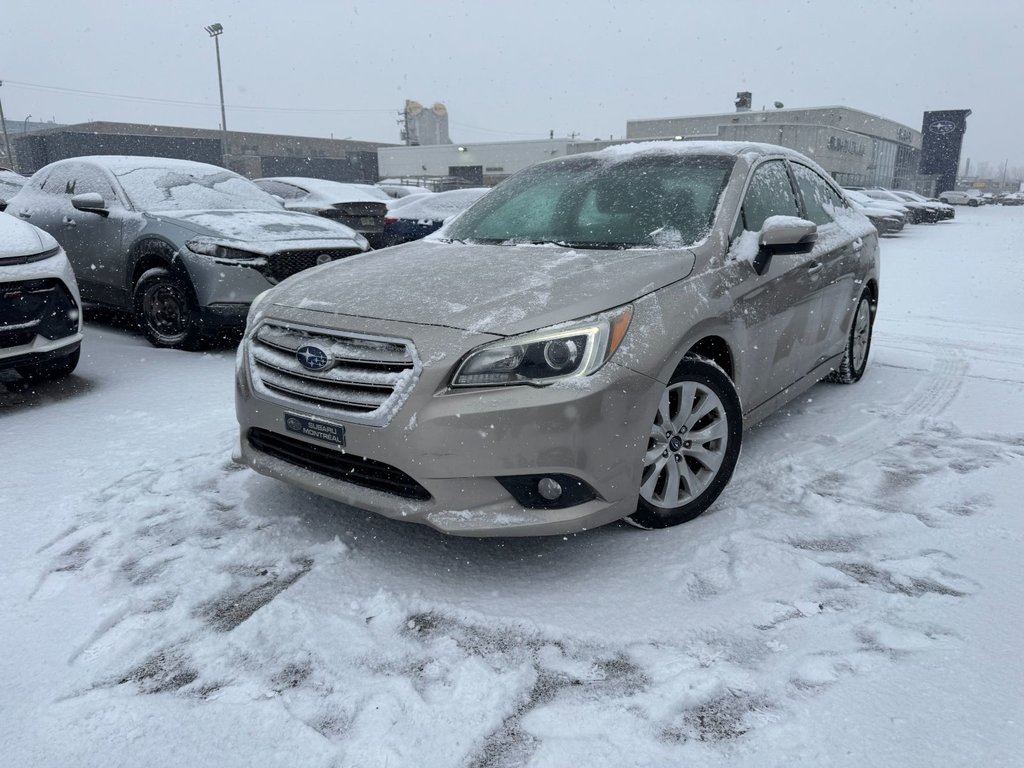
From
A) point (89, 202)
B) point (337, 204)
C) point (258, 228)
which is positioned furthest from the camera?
point (337, 204)

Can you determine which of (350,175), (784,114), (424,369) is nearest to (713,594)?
(424,369)

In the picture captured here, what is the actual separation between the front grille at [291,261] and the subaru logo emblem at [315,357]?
330cm

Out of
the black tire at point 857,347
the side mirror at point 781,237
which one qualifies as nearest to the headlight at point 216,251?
the side mirror at point 781,237

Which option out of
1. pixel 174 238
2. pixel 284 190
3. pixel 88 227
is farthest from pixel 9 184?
pixel 174 238

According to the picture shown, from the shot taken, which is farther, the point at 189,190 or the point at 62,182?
the point at 62,182

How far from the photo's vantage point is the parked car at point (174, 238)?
5660 millimetres

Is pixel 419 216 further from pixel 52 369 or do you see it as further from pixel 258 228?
pixel 52 369

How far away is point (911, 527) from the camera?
9.86ft

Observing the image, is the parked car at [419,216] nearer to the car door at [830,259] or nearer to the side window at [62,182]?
the side window at [62,182]

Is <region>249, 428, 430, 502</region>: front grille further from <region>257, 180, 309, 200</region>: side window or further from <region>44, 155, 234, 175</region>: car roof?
<region>257, 180, 309, 200</region>: side window

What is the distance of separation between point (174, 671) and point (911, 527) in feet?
9.10

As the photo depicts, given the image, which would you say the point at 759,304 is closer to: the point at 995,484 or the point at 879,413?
the point at 995,484

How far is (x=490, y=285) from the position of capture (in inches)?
110

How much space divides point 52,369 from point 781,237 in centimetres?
467
